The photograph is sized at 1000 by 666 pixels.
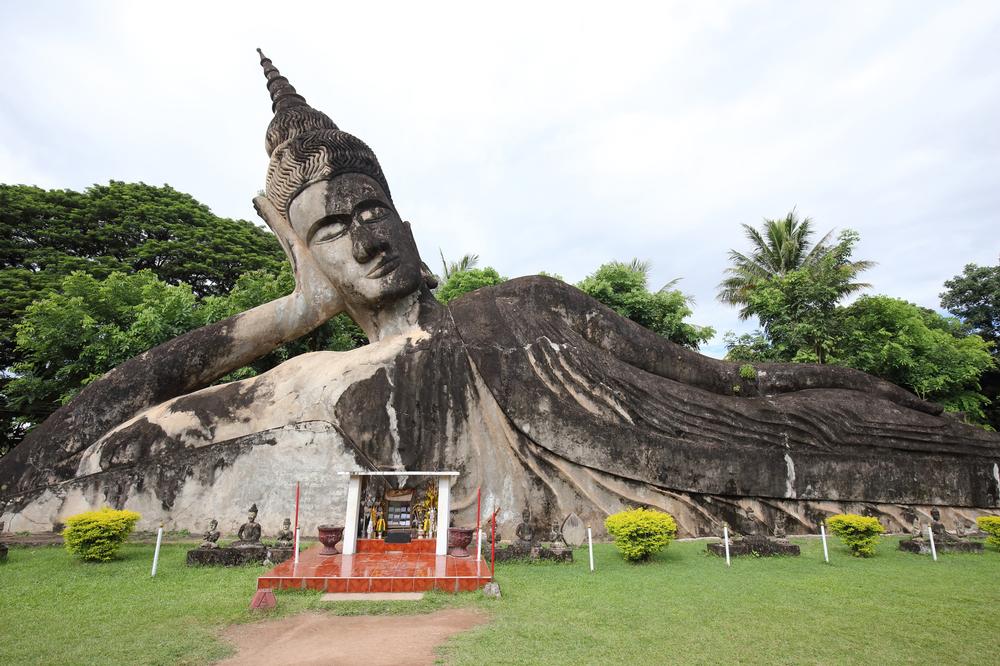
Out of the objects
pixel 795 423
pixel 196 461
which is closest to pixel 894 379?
pixel 795 423

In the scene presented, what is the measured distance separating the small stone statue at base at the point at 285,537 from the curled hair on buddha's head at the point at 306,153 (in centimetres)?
474

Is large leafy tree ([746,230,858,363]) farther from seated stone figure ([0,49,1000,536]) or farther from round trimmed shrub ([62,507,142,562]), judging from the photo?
round trimmed shrub ([62,507,142,562])

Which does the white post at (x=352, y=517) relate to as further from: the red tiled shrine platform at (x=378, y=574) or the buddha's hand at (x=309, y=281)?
the buddha's hand at (x=309, y=281)

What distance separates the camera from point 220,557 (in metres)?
6.18

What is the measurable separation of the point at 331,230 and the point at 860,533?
783cm

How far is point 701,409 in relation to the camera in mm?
8250

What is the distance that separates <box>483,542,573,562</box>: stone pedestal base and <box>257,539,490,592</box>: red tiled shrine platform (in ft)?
1.31

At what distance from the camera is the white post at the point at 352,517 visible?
255 inches

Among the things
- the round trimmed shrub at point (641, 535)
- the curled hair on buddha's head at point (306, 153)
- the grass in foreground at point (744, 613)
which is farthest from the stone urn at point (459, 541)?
the curled hair on buddha's head at point (306, 153)

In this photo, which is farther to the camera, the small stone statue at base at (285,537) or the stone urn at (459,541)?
the small stone statue at base at (285,537)

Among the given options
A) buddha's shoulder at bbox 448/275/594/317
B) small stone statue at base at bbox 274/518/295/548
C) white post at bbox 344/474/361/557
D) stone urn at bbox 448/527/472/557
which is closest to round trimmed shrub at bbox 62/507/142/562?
small stone statue at base at bbox 274/518/295/548

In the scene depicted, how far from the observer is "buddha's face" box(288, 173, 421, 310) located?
878 centimetres

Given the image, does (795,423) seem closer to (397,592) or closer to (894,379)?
(397,592)

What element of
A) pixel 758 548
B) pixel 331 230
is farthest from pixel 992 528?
pixel 331 230
